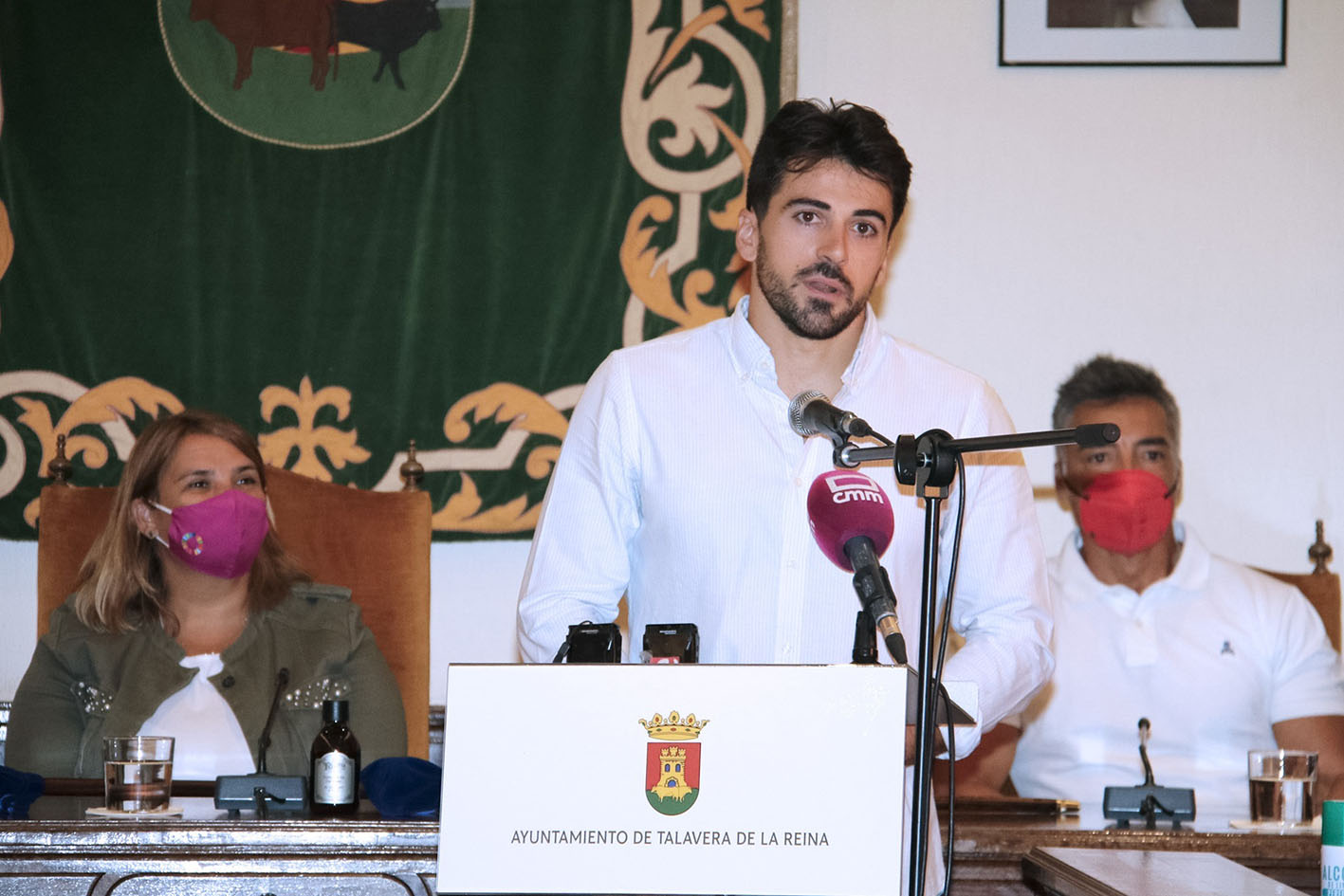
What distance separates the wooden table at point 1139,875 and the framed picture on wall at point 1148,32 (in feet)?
7.90

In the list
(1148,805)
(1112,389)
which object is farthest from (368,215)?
(1148,805)

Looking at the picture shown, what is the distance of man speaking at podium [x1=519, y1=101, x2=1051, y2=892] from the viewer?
196 cm

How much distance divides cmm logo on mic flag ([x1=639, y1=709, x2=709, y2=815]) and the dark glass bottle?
1.17 metres

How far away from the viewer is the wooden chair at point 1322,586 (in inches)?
135

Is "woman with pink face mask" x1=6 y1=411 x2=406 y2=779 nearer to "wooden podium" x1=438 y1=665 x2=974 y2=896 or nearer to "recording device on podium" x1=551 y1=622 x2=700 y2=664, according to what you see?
"recording device on podium" x1=551 y1=622 x2=700 y2=664

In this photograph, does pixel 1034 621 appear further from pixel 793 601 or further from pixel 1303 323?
pixel 1303 323

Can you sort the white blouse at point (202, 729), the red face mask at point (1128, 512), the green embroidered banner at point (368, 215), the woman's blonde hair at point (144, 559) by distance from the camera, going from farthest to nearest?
the green embroidered banner at point (368, 215)
the red face mask at point (1128, 512)
the woman's blonde hair at point (144, 559)
the white blouse at point (202, 729)

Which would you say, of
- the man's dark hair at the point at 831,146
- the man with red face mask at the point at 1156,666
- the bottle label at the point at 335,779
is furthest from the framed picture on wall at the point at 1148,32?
the bottle label at the point at 335,779

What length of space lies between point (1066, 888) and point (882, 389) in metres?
0.77

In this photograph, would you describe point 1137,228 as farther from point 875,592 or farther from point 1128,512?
point 875,592

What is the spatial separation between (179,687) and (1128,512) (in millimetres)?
2117

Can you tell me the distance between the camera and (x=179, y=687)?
293 cm

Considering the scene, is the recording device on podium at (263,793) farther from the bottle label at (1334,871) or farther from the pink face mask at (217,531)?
the bottle label at (1334,871)

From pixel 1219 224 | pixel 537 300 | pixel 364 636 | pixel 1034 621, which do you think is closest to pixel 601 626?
pixel 1034 621
